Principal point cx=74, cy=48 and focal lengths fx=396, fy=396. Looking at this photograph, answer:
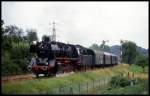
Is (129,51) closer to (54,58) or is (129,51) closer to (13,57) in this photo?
(13,57)

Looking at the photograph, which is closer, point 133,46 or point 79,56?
point 79,56

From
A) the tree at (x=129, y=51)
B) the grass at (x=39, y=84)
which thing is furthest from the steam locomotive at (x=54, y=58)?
the tree at (x=129, y=51)

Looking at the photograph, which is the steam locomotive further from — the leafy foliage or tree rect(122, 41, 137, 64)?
tree rect(122, 41, 137, 64)

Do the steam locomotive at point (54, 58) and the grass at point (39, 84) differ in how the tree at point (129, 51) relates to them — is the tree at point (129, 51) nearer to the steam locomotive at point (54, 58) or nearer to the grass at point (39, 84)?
the steam locomotive at point (54, 58)

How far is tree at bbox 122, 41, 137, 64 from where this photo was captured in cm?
8919

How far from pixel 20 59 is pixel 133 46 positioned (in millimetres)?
48593

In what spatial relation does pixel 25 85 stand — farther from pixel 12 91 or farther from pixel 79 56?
pixel 79 56

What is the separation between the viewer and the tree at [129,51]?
8919cm

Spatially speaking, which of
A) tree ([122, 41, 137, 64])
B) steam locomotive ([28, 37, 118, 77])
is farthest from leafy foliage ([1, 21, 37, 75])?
tree ([122, 41, 137, 64])

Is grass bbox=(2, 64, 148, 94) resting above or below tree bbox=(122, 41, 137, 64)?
above

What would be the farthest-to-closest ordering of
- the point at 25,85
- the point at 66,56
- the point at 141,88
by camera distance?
the point at 66,56 < the point at 141,88 < the point at 25,85

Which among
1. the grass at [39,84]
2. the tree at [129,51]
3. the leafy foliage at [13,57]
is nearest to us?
the grass at [39,84]

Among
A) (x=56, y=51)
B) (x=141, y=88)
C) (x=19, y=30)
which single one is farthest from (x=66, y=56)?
(x=19, y=30)

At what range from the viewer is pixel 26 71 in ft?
150
